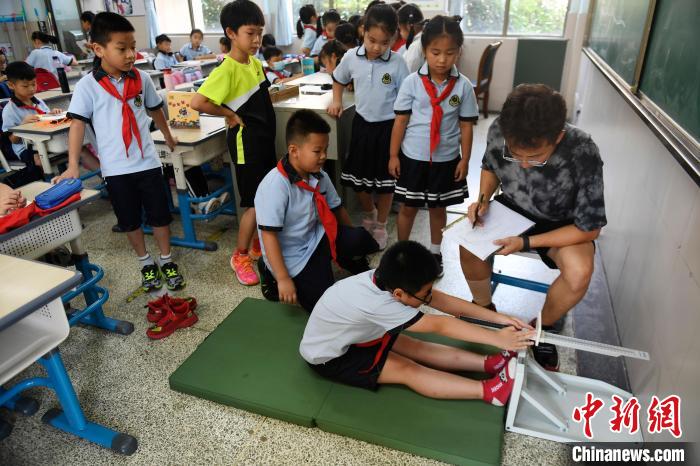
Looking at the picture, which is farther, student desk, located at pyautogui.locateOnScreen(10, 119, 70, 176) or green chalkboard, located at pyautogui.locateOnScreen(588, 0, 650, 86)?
student desk, located at pyautogui.locateOnScreen(10, 119, 70, 176)

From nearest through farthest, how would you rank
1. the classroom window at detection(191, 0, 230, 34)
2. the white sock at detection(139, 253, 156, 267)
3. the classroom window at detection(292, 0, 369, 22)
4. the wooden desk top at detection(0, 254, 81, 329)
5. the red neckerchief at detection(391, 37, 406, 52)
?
1. the wooden desk top at detection(0, 254, 81, 329)
2. the white sock at detection(139, 253, 156, 267)
3. the red neckerchief at detection(391, 37, 406, 52)
4. the classroom window at detection(292, 0, 369, 22)
5. the classroom window at detection(191, 0, 230, 34)

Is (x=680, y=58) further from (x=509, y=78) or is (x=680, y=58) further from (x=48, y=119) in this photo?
(x=509, y=78)

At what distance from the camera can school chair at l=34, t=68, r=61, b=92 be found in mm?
4301

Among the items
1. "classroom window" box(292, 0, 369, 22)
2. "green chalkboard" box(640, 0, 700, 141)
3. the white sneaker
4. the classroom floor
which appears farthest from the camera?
"classroom window" box(292, 0, 369, 22)

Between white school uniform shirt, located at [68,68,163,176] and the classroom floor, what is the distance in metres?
0.65

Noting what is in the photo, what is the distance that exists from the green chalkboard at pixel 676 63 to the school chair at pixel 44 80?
4556 mm

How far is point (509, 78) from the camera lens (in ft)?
19.7

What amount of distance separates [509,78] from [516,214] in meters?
4.74

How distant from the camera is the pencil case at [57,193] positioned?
1.74m

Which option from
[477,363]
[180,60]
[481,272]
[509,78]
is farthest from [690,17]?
[180,60]

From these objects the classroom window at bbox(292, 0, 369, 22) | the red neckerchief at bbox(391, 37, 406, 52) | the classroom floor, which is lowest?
the classroom floor

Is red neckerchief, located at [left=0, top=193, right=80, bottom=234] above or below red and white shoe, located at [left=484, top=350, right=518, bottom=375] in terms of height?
above

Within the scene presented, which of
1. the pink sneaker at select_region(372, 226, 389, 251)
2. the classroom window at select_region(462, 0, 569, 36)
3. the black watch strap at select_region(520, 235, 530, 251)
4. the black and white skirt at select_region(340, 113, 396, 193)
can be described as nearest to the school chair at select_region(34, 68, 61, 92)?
the black and white skirt at select_region(340, 113, 396, 193)

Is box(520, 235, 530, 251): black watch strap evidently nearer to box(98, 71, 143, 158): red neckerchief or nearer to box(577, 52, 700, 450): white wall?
box(577, 52, 700, 450): white wall
